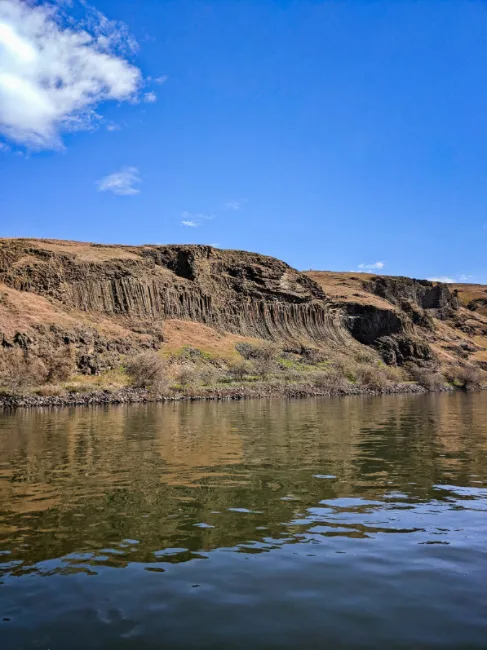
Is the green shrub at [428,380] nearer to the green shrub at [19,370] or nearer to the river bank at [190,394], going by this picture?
the river bank at [190,394]

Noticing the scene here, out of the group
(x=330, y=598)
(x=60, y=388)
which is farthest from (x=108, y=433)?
(x=60, y=388)

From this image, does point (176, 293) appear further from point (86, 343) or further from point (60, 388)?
point (60, 388)

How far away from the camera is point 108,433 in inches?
1083

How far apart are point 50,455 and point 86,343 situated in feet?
181

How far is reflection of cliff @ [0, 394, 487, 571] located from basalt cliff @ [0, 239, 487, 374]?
147 feet

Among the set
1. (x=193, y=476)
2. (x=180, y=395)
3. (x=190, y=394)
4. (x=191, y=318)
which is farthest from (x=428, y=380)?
(x=193, y=476)

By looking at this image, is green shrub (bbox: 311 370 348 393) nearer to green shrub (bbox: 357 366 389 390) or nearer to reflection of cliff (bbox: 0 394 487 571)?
green shrub (bbox: 357 366 389 390)

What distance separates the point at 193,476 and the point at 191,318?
3453 inches

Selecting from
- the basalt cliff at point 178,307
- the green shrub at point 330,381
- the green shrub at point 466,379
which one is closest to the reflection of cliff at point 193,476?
the basalt cliff at point 178,307

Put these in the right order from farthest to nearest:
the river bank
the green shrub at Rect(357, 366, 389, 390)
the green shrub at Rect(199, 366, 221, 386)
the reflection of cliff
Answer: the green shrub at Rect(357, 366, 389, 390) → the green shrub at Rect(199, 366, 221, 386) → the river bank → the reflection of cliff

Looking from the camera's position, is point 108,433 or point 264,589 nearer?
point 264,589

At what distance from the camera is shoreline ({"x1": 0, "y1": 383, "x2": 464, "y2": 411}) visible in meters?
52.9

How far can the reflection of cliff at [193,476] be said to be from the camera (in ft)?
32.2

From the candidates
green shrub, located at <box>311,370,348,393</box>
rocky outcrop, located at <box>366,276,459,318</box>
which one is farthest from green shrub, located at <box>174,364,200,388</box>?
rocky outcrop, located at <box>366,276,459,318</box>
